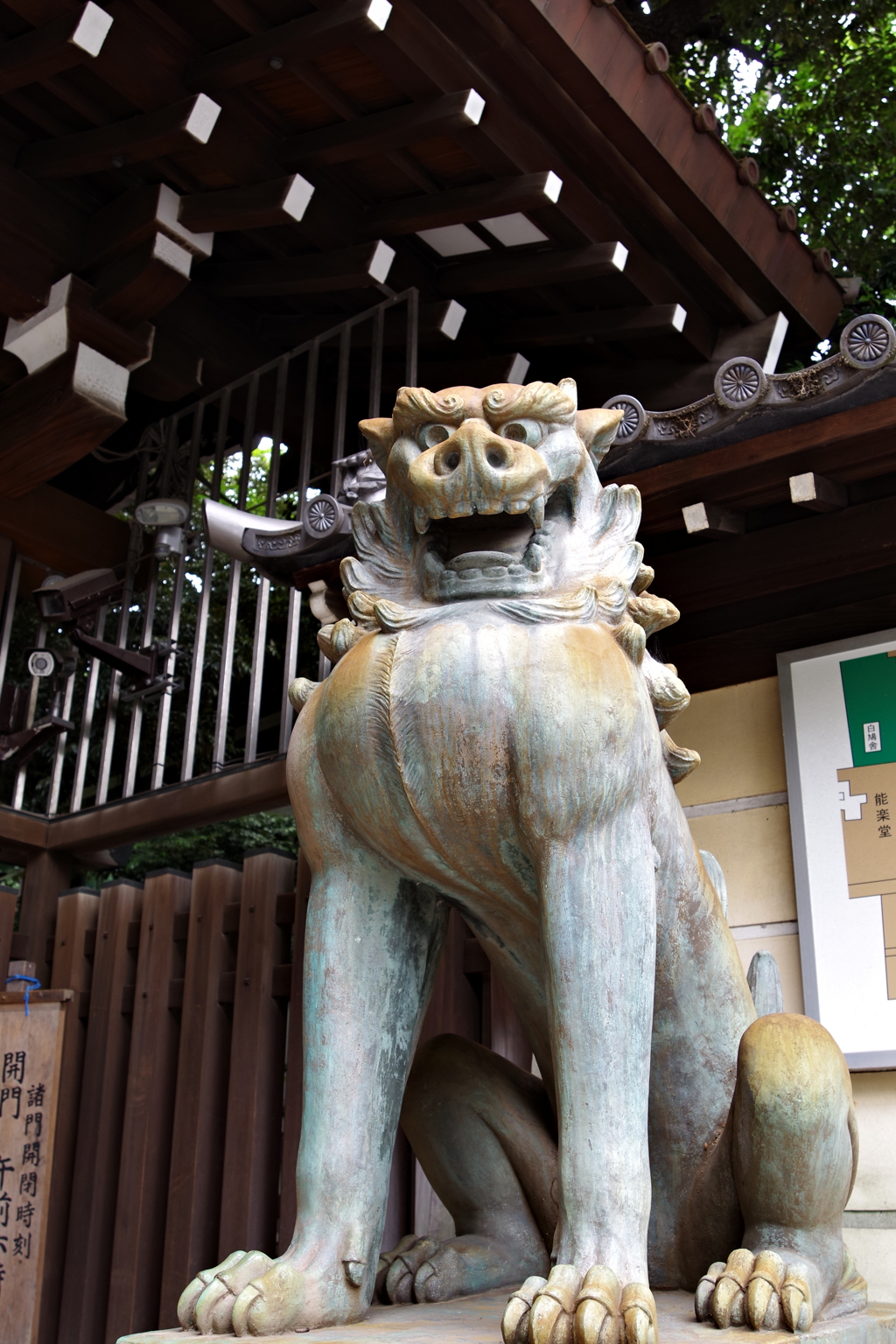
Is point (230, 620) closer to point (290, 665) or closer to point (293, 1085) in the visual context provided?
point (290, 665)

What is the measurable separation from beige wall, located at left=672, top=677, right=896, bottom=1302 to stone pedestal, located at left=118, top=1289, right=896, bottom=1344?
3.55ft

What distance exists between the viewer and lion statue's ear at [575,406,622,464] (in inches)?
94.8

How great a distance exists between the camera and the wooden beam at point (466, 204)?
13.8 ft

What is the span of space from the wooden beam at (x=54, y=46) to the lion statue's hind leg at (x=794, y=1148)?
3403mm

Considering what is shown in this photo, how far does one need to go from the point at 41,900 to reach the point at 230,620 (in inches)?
54.8

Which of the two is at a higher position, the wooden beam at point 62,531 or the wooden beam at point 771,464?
the wooden beam at point 62,531

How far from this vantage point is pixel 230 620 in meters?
5.21

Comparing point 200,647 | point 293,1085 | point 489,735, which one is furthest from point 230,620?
point 489,735

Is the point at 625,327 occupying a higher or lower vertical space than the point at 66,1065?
higher

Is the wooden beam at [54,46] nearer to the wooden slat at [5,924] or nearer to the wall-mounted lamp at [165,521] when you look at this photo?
the wall-mounted lamp at [165,521]

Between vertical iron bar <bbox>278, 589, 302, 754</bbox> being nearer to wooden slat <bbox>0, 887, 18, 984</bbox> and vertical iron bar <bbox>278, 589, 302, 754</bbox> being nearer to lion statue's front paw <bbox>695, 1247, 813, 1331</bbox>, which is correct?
wooden slat <bbox>0, 887, 18, 984</bbox>

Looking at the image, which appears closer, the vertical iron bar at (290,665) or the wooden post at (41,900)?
the vertical iron bar at (290,665)

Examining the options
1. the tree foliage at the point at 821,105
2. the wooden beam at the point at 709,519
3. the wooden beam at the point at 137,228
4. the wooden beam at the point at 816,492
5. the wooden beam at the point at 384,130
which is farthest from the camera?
the tree foliage at the point at 821,105

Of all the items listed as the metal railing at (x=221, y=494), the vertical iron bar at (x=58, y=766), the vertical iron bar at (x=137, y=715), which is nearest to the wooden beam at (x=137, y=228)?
the metal railing at (x=221, y=494)
